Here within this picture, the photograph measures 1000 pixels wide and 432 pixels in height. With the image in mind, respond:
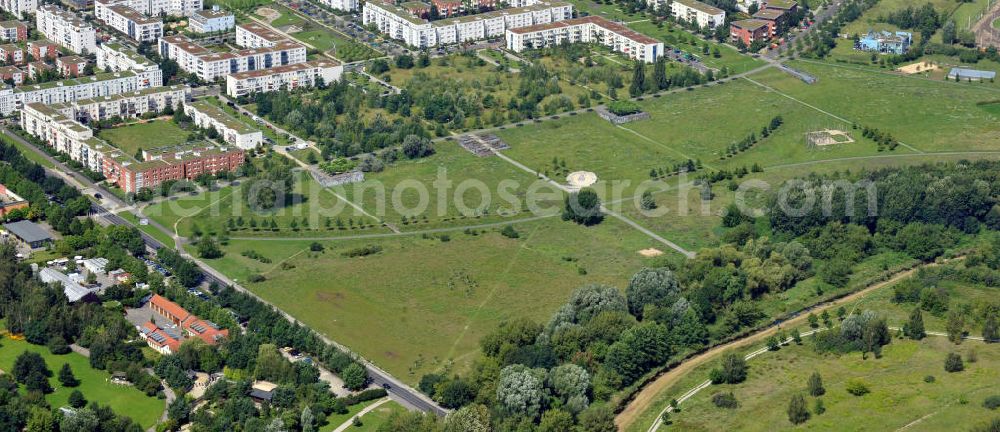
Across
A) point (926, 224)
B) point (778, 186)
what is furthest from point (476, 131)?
point (926, 224)

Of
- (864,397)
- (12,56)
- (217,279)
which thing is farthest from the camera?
(12,56)

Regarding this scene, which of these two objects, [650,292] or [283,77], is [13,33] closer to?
[283,77]

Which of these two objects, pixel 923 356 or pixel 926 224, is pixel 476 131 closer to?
pixel 926 224

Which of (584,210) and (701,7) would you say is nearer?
(584,210)

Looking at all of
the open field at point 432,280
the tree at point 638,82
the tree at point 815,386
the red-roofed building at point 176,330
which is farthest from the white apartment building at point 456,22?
the tree at point 815,386

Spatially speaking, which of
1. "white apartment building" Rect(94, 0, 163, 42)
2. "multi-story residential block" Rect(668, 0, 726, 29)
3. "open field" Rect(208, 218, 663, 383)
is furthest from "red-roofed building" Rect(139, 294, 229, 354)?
"multi-story residential block" Rect(668, 0, 726, 29)

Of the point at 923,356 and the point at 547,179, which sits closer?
the point at 923,356

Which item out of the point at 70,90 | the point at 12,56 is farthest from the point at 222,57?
the point at 12,56

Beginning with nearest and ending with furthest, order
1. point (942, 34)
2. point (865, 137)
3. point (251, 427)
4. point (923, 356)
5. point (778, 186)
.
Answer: point (251, 427), point (923, 356), point (778, 186), point (865, 137), point (942, 34)
